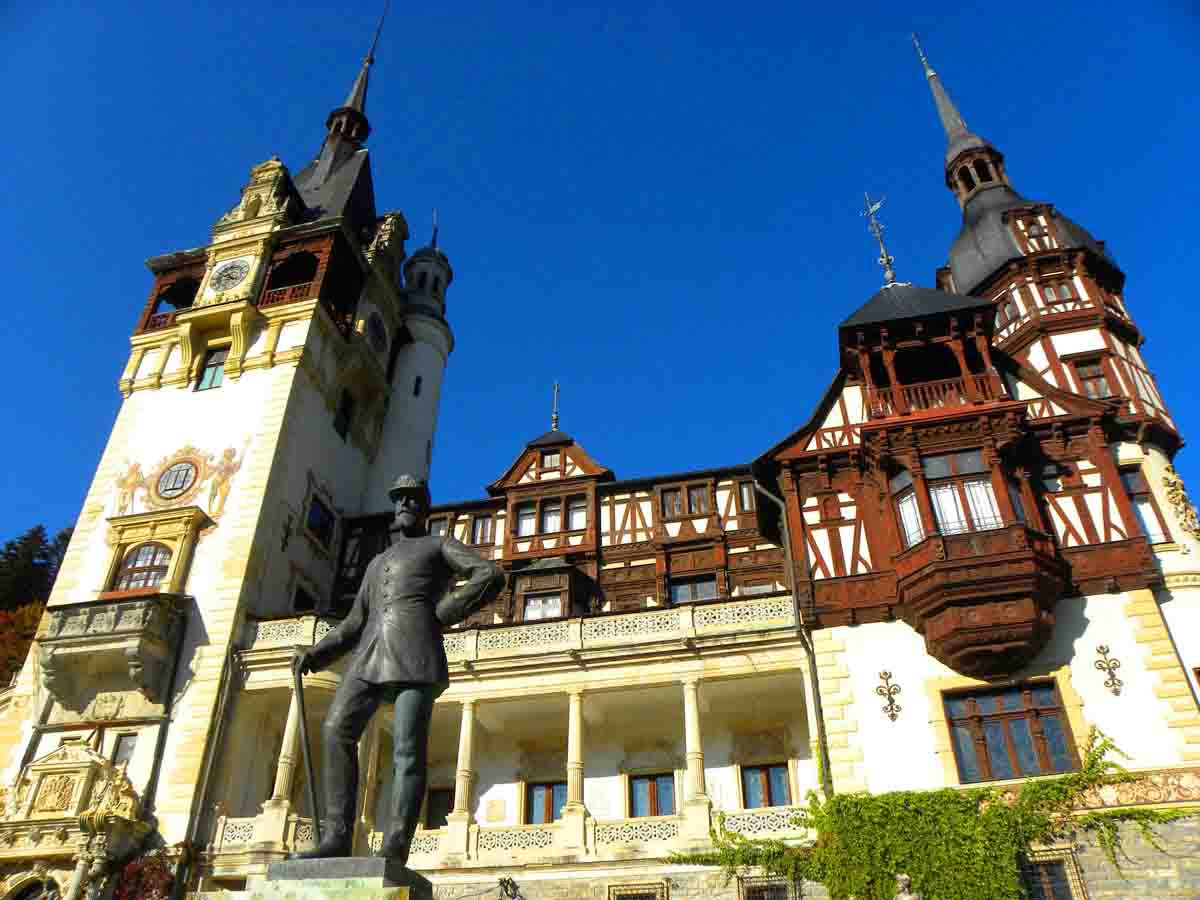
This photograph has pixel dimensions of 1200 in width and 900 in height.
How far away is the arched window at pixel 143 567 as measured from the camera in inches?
1118

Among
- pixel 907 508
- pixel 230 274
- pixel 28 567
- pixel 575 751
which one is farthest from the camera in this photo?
pixel 28 567

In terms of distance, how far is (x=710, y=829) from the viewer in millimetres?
20719

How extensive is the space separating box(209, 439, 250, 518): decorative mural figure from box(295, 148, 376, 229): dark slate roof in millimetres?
14909

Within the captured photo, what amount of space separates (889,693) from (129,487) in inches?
985

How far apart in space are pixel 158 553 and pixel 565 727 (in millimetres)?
13980

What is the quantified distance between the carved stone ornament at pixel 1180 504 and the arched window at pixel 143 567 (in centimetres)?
2829

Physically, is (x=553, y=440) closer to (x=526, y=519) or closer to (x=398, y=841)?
(x=526, y=519)

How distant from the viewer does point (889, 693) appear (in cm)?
2053

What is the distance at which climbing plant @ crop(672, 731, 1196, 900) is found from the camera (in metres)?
17.6

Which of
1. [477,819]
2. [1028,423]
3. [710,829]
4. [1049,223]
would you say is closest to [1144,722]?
[1028,423]

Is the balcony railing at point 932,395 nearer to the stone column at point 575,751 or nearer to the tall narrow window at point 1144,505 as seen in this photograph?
the tall narrow window at point 1144,505

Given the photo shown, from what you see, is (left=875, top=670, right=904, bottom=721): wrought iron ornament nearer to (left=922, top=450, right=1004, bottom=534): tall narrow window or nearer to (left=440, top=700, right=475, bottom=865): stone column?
(left=922, top=450, right=1004, bottom=534): tall narrow window

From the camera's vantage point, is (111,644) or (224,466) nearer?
(111,644)

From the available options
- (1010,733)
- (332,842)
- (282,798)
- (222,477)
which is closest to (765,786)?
(1010,733)
